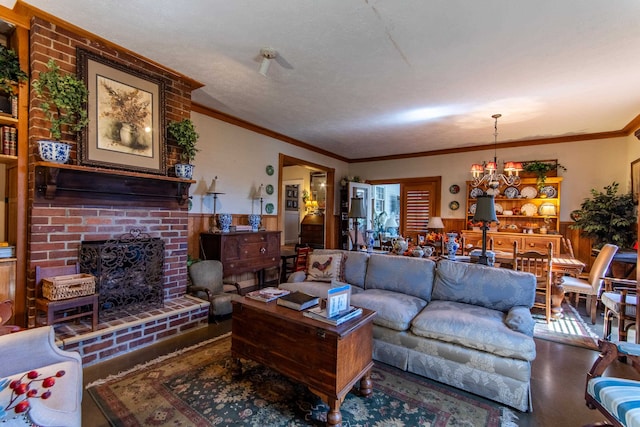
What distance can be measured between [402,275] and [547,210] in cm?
416

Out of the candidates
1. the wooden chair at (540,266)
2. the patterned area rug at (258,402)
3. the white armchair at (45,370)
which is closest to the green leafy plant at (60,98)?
the white armchair at (45,370)

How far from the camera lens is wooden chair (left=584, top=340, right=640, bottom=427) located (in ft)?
4.41

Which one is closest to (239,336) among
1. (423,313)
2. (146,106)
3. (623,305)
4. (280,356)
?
(280,356)

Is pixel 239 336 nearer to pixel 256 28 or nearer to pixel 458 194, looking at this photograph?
pixel 256 28

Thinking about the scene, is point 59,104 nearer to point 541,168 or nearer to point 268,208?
point 268,208

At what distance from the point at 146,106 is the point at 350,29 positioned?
2.10 m

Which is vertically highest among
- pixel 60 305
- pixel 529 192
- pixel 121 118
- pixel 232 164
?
pixel 121 118

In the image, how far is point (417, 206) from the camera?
6.89 meters

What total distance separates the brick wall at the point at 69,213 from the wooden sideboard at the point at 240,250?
32.2 inches

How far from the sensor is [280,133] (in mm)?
5359

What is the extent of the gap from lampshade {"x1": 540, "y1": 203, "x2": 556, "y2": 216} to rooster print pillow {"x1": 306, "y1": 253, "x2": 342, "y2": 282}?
4422mm

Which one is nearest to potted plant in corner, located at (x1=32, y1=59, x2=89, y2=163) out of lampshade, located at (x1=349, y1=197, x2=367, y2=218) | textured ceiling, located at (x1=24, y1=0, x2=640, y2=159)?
textured ceiling, located at (x1=24, y1=0, x2=640, y2=159)

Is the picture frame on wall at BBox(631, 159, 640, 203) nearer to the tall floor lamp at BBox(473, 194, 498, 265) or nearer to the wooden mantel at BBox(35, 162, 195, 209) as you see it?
the tall floor lamp at BBox(473, 194, 498, 265)

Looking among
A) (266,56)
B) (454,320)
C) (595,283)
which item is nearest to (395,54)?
(266,56)
